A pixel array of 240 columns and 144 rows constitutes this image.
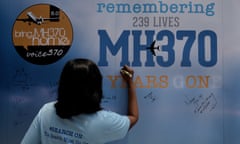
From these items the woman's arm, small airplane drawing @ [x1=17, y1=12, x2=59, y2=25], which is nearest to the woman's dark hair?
the woman's arm

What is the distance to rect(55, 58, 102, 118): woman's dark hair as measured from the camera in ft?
4.21

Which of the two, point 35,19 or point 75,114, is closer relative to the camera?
point 75,114

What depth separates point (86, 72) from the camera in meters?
1.28

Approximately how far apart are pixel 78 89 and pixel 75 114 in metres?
0.11

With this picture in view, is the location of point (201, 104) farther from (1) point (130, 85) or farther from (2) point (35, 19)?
(2) point (35, 19)

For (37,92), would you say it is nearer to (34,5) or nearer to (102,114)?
(34,5)

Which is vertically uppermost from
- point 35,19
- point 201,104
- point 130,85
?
point 35,19

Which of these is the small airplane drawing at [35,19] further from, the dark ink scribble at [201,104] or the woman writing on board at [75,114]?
the dark ink scribble at [201,104]

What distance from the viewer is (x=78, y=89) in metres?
1.29

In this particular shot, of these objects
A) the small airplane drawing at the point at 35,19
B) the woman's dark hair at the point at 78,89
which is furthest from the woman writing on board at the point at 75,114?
the small airplane drawing at the point at 35,19

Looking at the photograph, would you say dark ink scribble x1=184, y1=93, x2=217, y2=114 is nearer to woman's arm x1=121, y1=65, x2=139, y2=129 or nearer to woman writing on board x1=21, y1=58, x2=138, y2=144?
woman's arm x1=121, y1=65, x2=139, y2=129

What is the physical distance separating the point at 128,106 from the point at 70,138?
0.62 metres

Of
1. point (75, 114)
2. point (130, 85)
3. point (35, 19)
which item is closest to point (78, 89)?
point (75, 114)

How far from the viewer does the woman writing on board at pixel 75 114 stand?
4.24 feet
